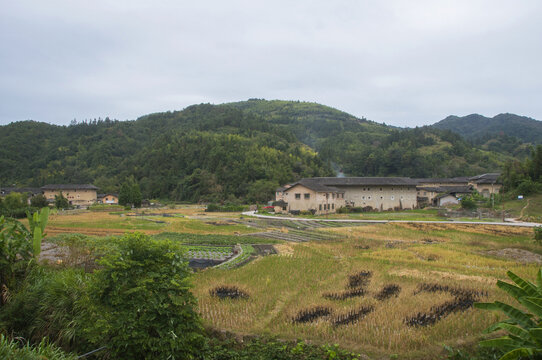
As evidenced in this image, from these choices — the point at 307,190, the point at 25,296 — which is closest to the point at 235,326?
the point at 25,296

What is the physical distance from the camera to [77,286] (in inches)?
240

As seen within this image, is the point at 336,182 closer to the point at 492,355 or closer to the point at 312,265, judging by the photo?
the point at 312,265

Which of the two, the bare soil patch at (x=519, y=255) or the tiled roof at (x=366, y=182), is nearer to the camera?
the bare soil patch at (x=519, y=255)

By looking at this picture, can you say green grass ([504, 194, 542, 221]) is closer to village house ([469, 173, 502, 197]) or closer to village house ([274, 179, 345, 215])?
village house ([469, 173, 502, 197])

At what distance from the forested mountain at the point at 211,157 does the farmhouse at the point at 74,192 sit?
11130mm

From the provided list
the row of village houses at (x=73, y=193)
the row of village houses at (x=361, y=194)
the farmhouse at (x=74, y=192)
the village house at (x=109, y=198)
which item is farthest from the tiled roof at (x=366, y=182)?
the farmhouse at (x=74, y=192)

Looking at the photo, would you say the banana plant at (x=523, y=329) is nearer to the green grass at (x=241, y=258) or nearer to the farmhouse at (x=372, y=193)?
the green grass at (x=241, y=258)

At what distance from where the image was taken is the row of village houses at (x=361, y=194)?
46466mm

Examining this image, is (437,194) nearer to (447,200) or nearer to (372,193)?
(447,200)

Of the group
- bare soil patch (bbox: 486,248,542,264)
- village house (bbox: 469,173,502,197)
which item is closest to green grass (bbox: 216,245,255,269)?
bare soil patch (bbox: 486,248,542,264)

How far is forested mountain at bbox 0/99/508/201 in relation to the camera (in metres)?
80.3

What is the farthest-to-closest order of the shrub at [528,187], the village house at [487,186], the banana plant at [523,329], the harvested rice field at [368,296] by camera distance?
1. the village house at [487,186]
2. the shrub at [528,187]
3. the harvested rice field at [368,296]
4. the banana plant at [523,329]

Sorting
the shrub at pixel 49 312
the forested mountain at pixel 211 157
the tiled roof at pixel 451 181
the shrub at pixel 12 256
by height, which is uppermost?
the forested mountain at pixel 211 157

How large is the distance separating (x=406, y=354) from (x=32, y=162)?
124269mm
